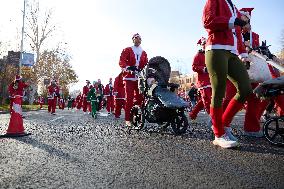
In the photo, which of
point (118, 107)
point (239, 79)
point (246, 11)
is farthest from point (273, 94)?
point (118, 107)

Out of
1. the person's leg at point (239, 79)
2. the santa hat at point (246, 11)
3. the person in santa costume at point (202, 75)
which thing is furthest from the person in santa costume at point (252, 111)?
the person in santa costume at point (202, 75)

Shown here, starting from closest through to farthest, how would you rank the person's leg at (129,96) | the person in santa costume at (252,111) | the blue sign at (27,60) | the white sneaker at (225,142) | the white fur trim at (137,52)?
1. the white sneaker at (225,142)
2. the person in santa costume at (252,111)
3. the person's leg at (129,96)
4. the white fur trim at (137,52)
5. the blue sign at (27,60)

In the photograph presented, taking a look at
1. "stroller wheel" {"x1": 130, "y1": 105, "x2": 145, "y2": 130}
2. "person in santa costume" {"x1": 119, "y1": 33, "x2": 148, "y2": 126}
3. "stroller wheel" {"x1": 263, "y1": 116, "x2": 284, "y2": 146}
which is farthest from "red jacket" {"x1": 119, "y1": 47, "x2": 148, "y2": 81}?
"stroller wheel" {"x1": 263, "y1": 116, "x2": 284, "y2": 146}

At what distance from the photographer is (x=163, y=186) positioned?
2.94 m

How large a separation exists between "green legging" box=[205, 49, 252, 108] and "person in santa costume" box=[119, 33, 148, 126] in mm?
3630

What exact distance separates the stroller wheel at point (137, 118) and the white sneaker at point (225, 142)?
2.77 m

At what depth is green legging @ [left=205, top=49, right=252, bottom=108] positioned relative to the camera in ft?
16.8

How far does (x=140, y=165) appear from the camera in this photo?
12.6 feet

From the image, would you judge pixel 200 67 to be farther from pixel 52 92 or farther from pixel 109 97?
pixel 52 92

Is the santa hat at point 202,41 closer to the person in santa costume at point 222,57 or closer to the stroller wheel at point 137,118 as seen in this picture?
the stroller wheel at point 137,118

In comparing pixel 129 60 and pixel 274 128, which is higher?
pixel 129 60

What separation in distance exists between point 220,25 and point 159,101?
2.70m

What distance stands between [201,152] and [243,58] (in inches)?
69.8

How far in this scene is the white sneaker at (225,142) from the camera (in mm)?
4887
